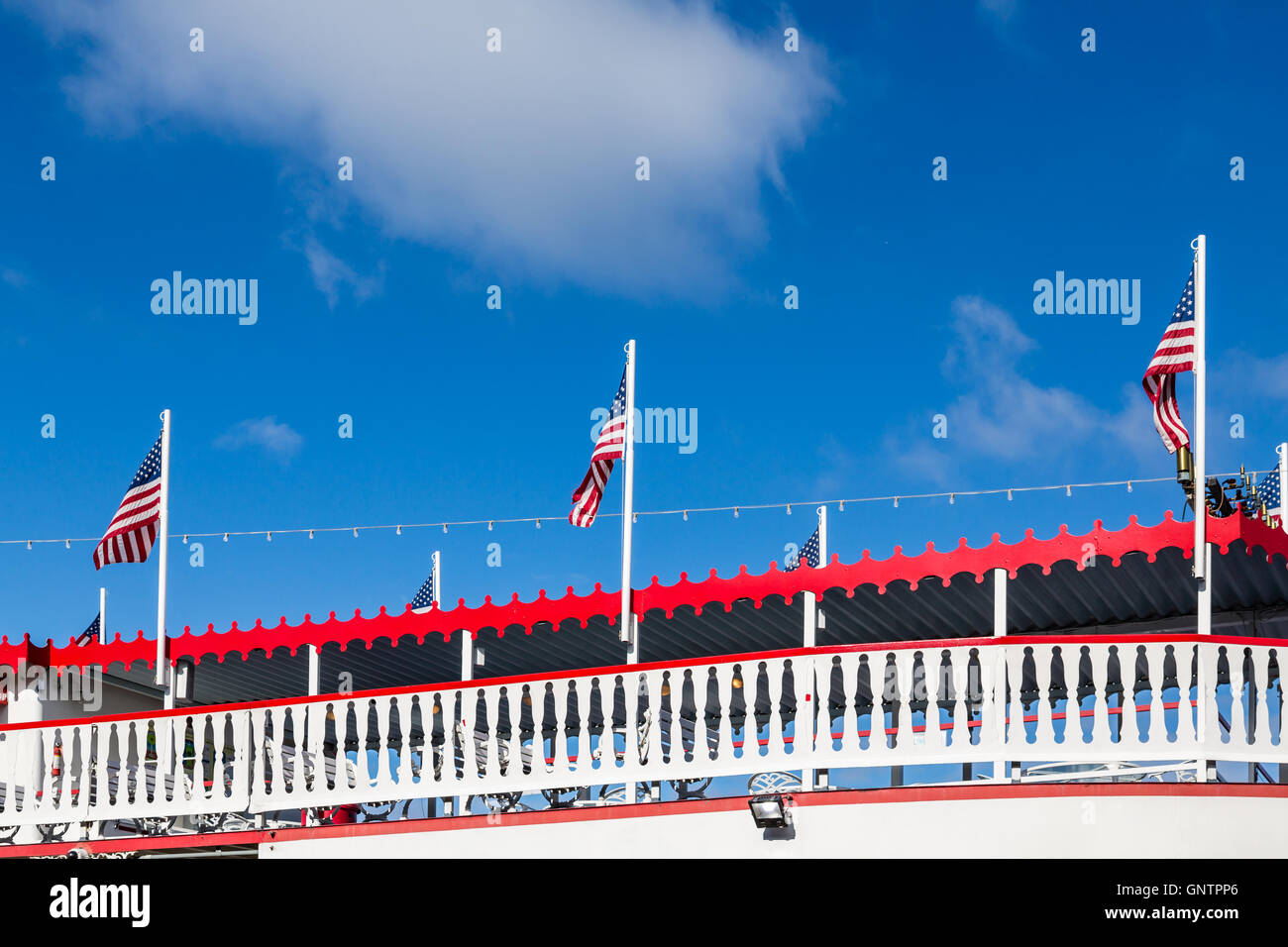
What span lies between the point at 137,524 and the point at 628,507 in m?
5.27

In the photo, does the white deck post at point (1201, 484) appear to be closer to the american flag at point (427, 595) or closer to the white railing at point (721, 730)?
the white railing at point (721, 730)

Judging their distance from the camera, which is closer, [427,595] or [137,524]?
[137,524]

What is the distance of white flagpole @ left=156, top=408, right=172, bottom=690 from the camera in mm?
14094

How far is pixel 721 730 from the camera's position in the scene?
11.4 metres

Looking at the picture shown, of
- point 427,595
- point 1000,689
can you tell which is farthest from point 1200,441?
point 427,595

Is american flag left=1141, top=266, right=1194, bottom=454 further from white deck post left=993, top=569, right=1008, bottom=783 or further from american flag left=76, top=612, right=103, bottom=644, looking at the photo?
american flag left=76, top=612, right=103, bottom=644

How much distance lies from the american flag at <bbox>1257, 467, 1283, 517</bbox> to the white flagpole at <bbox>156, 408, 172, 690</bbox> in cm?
1135

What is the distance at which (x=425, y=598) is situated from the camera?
22.6 meters

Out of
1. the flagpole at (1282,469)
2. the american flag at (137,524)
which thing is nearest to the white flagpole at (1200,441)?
the flagpole at (1282,469)

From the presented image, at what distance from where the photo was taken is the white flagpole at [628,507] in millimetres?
12734

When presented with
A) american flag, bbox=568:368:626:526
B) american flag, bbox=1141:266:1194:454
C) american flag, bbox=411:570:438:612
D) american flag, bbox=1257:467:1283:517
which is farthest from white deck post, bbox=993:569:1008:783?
american flag, bbox=411:570:438:612

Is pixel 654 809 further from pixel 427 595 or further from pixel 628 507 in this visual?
pixel 427 595
